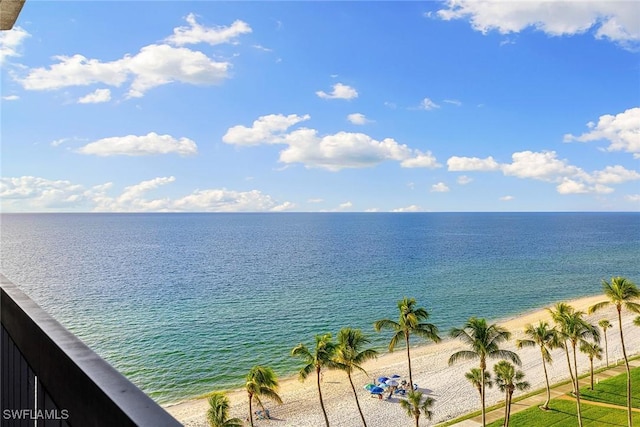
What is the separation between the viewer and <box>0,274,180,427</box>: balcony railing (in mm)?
1019

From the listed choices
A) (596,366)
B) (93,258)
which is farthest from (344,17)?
(93,258)

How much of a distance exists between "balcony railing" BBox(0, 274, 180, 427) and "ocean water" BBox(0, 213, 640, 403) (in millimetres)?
16107

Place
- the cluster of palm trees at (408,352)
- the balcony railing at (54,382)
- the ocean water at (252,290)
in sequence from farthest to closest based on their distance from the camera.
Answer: the ocean water at (252,290)
the cluster of palm trees at (408,352)
the balcony railing at (54,382)

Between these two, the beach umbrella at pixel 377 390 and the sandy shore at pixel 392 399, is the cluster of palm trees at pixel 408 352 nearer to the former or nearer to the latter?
the sandy shore at pixel 392 399

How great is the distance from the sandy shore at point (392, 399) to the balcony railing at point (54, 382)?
83.1 feet

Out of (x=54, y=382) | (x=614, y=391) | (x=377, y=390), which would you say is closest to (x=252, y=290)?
(x=377, y=390)

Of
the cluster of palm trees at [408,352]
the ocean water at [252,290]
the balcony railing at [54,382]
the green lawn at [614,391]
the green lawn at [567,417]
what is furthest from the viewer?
the ocean water at [252,290]

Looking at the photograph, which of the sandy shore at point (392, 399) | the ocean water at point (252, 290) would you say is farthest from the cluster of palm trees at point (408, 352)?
the ocean water at point (252, 290)

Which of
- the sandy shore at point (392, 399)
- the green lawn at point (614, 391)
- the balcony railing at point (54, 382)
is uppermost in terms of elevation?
the balcony railing at point (54, 382)

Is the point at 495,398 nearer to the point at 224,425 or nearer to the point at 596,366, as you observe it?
the point at 596,366

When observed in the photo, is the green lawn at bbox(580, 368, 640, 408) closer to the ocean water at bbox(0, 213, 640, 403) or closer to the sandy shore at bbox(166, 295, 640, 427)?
the sandy shore at bbox(166, 295, 640, 427)

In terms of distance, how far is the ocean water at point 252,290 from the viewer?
3766cm

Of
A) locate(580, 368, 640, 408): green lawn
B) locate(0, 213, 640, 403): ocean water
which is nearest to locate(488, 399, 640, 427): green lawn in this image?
locate(580, 368, 640, 408): green lawn

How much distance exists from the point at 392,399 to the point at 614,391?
13.1 meters
